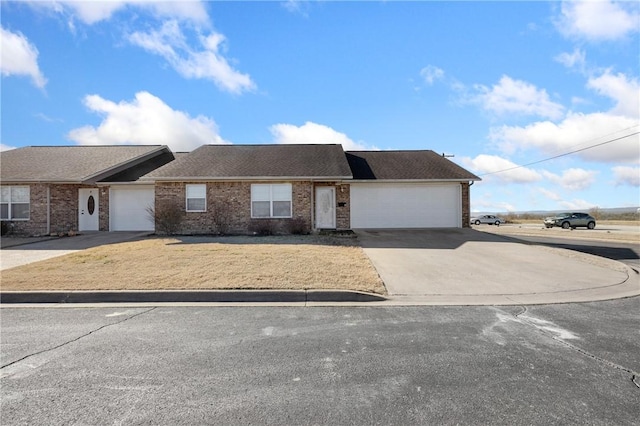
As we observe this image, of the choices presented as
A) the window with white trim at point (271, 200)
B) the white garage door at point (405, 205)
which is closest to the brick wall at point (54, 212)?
the window with white trim at point (271, 200)

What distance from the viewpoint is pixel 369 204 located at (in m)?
18.7

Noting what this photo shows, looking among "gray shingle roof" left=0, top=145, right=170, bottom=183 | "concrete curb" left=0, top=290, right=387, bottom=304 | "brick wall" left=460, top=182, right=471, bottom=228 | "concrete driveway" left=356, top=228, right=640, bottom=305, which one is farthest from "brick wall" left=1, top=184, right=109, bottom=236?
"brick wall" left=460, top=182, right=471, bottom=228

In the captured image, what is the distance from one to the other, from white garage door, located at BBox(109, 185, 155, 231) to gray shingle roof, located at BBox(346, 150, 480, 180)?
36.5 ft

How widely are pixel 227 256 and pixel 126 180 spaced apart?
1152 cm

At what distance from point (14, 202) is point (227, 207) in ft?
35.9

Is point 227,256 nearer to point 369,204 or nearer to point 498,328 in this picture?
point 498,328

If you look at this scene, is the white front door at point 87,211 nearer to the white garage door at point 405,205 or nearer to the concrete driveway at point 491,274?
the white garage door at point 405,205

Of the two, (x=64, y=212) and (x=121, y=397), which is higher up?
(x=64, y=212)

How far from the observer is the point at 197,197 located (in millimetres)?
16750

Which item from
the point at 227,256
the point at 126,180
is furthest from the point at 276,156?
the point at 227,256

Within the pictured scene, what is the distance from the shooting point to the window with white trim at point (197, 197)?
54.8ft

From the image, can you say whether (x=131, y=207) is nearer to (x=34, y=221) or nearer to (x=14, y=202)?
(x=34, y=221)

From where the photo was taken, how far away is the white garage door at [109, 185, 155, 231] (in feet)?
60.1

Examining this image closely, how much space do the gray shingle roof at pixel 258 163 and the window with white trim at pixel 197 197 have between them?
65 cm
